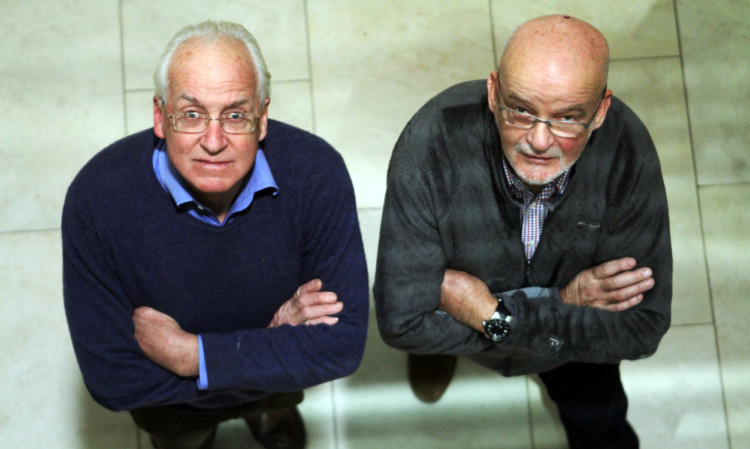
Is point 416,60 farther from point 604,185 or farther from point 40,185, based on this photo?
point 40,185


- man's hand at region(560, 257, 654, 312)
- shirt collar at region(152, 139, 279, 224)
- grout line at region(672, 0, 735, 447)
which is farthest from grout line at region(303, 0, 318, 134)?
grout line at region(672, 0, 735, 447)

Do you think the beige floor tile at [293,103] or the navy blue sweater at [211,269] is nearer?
the navy blue sweater at [211,269]

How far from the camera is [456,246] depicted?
2.22 m

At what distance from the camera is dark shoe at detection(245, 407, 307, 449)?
291cm

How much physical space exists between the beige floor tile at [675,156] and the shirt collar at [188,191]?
1.76m

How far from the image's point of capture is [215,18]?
10.5 feet

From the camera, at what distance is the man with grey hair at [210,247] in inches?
77.7

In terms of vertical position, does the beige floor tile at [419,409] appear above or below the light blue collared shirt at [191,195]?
below

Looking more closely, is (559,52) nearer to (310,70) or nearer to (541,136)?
(541,136)

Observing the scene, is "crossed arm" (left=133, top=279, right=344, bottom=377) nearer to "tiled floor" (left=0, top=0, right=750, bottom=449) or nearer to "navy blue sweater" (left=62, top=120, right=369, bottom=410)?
"navy blue sweater" (left=62, top=120, right=369, bottom=410)

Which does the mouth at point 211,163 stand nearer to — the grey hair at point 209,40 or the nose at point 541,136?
the grey hair at point 209,40

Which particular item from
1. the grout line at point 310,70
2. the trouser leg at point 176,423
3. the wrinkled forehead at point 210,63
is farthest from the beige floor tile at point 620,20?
the trouser leg at point 176,423

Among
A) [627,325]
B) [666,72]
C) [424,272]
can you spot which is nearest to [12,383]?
[424,272]

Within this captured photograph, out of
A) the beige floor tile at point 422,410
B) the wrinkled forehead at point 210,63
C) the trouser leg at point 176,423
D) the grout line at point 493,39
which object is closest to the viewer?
the wrinkled forehead at point 210,63
